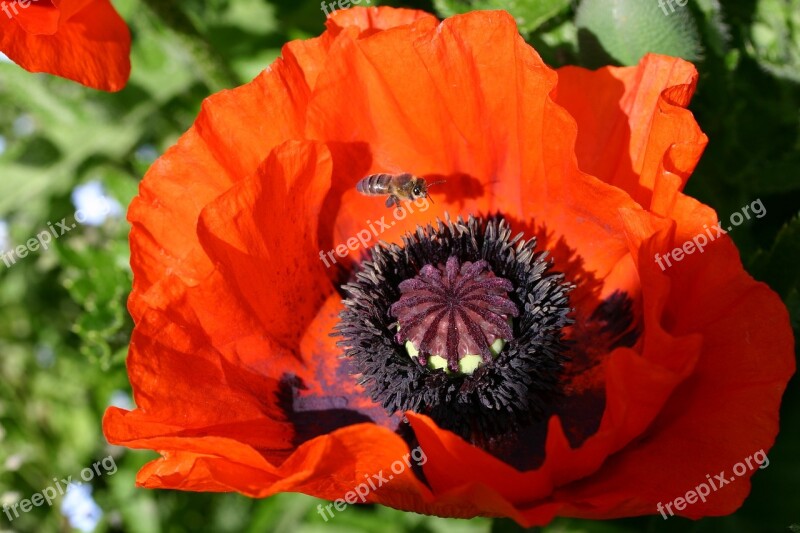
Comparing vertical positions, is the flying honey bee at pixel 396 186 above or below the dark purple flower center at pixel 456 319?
above

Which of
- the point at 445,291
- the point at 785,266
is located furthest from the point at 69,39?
the point at 785,266

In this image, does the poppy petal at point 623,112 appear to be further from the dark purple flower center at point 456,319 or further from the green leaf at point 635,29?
the dark purple flower center at point 456,319

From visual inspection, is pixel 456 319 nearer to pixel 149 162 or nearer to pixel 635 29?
pixel 635 29

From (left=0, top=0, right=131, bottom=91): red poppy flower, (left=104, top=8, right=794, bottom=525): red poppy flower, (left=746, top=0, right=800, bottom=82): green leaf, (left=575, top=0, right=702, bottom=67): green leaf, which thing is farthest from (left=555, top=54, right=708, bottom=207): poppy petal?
(left=0, top=0, right=131, bottom=91): red poppy flower

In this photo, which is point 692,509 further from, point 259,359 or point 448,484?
point 259,359

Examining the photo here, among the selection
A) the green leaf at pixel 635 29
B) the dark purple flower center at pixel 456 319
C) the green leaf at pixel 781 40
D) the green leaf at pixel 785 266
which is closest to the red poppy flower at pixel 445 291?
the dark purple flower center at pixel 456 319

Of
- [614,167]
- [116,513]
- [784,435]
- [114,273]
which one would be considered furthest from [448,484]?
[116,513]
